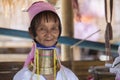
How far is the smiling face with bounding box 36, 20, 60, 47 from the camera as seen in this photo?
3.44ft

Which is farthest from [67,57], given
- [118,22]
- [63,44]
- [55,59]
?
[55,59]

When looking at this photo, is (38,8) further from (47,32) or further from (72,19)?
(72,19)

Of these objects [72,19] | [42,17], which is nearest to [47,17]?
[42,17]

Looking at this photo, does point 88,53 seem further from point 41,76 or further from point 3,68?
point 41,76

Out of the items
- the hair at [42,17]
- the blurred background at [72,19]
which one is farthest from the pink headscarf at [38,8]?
the blurred background at [72,19]

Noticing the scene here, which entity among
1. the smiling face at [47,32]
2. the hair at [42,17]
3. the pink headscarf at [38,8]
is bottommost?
the smiling face at [47,32]

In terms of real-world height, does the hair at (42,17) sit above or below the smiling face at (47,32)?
above

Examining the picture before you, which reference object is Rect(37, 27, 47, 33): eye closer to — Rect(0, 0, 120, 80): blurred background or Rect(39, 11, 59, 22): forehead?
A: Rect(39, 11, 59, 22): forehead

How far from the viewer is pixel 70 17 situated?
1.81 m

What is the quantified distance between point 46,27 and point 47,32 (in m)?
0.02

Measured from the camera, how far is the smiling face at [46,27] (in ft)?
3.43

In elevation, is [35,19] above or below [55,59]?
above

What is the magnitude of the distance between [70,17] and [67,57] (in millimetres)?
242

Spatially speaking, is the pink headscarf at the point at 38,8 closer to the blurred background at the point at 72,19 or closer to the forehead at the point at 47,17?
the forehead at the point at 47,17
